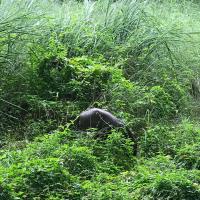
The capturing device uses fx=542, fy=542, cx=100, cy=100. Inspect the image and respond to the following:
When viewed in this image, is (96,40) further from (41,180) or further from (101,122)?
(41,180)

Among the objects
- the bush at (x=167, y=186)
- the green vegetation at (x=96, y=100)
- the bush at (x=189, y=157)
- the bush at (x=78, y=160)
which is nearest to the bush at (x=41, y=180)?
the green vegetation at (x=96, y=100)

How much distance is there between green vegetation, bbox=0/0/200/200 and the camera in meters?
3.96

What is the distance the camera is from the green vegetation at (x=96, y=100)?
396 centimetres

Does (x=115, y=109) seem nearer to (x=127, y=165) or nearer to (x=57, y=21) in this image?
(x=127, y=165)

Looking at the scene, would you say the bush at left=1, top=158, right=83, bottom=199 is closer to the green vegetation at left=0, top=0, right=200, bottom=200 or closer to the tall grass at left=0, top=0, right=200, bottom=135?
the green vegetation at left=0, top=0, right=200, bottom=200

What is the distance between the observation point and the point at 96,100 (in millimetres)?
5965

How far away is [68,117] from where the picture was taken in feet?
18.6

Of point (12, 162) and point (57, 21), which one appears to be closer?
point (12, 162)

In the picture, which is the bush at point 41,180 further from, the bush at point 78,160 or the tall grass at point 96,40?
the tall grass at point 96,40

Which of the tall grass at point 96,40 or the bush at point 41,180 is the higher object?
the tall grass at point 96,40

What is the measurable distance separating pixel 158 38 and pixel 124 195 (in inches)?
141

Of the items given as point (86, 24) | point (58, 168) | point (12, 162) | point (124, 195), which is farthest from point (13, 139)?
point (86, 24)

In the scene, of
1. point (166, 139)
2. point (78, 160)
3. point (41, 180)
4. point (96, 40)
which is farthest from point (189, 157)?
point (96, 40)

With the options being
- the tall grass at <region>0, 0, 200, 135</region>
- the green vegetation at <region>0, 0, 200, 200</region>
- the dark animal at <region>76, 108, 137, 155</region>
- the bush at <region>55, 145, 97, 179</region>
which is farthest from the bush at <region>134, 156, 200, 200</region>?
the tall grass at <region>0, 0, 200, 135</region>
